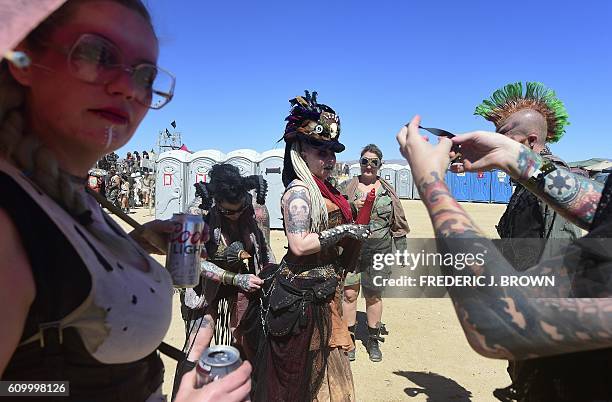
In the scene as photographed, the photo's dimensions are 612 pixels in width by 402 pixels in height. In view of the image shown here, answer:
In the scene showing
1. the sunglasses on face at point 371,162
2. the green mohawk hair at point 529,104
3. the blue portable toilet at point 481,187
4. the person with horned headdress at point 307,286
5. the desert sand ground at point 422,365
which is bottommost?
the desert sand ground at point 422,365

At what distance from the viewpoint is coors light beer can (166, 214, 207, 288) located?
1621mm

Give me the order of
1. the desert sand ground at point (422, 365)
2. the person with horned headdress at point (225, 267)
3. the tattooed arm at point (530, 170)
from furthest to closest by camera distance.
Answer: the desert sand ground at point (422, 365), the person with horned headdress at point (225, 267), the tattooed arm at point (530, 170)

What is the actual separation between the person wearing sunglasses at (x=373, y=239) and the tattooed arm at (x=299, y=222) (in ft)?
7.22

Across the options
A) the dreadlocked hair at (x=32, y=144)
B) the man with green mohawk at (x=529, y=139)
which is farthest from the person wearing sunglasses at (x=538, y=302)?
the man with green mohawk at (x=529, y=139)

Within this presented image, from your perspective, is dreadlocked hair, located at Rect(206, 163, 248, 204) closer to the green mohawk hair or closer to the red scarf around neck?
the red scarf around neck

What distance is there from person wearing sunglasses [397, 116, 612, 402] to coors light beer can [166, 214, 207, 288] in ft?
2.87

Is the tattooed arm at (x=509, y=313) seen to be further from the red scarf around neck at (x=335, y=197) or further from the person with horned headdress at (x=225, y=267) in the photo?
the person with horned headdress at (x=225, y=267)

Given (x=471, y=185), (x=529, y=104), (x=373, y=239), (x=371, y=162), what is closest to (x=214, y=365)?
(x=529, y=104)

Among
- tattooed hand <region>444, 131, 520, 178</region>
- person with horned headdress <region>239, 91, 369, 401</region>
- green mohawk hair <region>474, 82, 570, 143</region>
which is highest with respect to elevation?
green mohawk hair <region>474, 82, 570, 143</region>

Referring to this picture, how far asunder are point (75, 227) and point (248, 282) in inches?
97.4

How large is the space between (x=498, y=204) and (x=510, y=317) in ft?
94.1

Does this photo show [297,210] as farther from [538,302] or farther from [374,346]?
[374,346]

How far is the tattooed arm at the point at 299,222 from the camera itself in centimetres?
299

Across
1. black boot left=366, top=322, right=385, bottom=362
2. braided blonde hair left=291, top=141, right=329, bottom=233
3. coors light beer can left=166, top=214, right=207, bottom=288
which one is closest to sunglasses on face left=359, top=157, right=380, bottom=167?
black boot left=366, top=322, right=385, bottom=362
